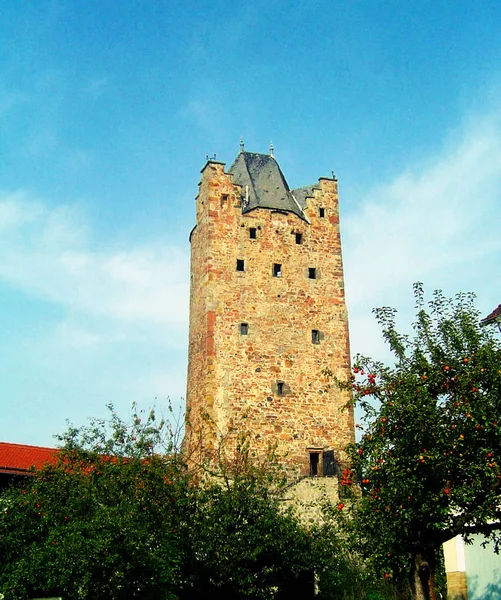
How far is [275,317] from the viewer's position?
1123 inches

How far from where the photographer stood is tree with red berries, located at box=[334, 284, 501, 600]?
583 inches

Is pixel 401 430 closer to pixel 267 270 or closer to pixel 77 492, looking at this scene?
pixel 77 492

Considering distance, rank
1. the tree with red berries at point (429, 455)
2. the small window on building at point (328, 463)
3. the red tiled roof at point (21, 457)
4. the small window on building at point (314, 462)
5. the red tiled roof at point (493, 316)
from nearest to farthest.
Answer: the tree with red berries at point (429, 455), the red tiled roof at point (493, 316), the red tiled roof at point (21, 457), the small window on building at point (328, 463), the small window on building at point (314, 462)

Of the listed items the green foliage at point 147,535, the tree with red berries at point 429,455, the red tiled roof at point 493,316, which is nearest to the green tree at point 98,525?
the green foliage at point 147,535

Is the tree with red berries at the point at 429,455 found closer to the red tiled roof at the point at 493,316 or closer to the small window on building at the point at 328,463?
the red tiled roof at the point at 493,316

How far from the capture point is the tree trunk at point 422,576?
1529cm

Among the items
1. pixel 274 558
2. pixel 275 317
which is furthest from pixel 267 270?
pixel 274 558

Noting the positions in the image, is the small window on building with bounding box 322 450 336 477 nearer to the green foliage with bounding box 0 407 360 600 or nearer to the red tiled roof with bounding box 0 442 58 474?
the green foliage with bounding box 0 407 360 600

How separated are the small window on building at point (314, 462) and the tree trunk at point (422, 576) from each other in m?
Result: 11.7

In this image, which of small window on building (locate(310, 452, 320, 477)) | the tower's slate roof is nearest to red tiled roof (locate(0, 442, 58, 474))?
small window on building (locate(310, 452, 320, 477))

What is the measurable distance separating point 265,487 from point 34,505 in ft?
21.0

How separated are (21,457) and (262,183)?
14155 millimetres

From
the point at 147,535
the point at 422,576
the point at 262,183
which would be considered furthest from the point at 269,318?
the point at 422,576

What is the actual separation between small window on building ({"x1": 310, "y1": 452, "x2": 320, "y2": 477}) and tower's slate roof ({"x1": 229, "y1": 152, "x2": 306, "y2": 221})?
9435mm
